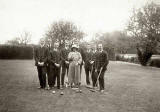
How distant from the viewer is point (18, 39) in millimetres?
89812

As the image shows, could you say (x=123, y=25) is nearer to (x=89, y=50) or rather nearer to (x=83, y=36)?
(x=83, y=36)

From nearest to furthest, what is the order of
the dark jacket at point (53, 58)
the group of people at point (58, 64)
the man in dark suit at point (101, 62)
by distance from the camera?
1. the man in dark suit at point (101, 62)
2. the group of people at point (58, 64)
3. the dark jacket at point (53, 58)

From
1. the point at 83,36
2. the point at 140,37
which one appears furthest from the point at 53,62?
the point at 83,36

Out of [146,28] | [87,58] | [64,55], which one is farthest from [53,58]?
[146,28]

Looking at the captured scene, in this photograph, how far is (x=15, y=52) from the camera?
43.9 metres

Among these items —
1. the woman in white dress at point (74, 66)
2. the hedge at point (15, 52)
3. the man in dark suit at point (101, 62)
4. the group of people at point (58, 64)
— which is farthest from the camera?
the hedge at point (15, 52)

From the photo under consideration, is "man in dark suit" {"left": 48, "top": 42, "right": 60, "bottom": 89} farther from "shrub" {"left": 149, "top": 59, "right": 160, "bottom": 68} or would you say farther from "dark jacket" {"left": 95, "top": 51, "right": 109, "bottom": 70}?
"shrub" {"left": 149, "top": 59, "right": 160, "bottom": 68}

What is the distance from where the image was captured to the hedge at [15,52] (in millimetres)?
42531

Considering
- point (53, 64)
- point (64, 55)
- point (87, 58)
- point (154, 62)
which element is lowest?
point (154, 62)

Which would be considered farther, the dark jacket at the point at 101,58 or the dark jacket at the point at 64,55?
the dark jacket at the point at 64,55

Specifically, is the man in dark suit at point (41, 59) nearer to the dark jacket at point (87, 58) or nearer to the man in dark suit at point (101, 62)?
the man in dark suit at point (101, 62)

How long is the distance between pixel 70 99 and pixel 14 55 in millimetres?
38332

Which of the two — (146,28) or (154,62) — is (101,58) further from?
(154,62)

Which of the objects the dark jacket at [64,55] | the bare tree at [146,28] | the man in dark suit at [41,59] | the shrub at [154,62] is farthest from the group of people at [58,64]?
the shrub at [154,62]
